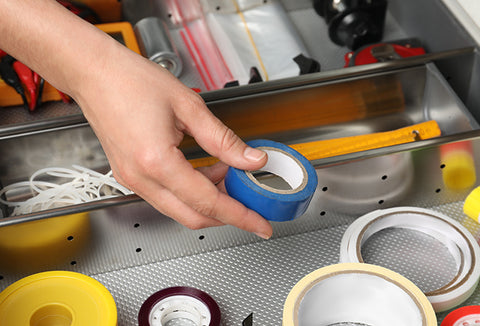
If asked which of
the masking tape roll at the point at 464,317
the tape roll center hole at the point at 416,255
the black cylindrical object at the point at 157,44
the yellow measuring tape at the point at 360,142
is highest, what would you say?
the black cylindrical object at the point at 157,44

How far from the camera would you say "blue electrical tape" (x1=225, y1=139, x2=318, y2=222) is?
0.88m

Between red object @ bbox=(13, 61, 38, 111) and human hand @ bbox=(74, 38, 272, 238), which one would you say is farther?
red object @ bbox=(13, 61, 38, 111)

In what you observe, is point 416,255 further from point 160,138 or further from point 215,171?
point 160,138

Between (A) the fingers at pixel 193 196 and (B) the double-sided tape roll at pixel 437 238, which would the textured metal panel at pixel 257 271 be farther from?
(A) the fingers at pixel 193 196

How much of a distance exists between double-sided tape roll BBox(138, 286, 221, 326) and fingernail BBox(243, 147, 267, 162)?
0.91 ft

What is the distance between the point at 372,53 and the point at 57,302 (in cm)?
93

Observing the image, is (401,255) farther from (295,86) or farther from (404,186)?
(295,86)

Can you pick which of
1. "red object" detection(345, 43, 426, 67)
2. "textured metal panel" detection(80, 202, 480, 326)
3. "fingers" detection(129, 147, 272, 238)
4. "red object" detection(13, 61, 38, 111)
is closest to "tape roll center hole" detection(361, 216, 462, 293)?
"textured metal panel" detection(80, 202, 480, 326)

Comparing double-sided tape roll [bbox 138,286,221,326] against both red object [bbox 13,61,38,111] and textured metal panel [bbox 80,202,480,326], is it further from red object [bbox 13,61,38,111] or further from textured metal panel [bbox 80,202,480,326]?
red object [bbox 13,61,38,111]

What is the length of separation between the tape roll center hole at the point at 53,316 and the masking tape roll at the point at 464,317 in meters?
0.60

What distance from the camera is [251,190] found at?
886 mm

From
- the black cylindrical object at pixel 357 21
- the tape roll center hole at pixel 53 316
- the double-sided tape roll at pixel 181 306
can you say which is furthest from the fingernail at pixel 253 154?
the black cylindrical object at pixel 357 21

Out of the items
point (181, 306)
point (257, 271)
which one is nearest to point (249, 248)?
point (257, 271)

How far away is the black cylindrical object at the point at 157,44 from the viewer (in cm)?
155
